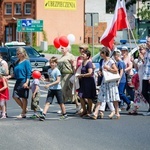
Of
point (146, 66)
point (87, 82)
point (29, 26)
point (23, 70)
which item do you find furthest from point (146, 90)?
point (29, 26)

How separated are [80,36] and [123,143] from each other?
212 ft

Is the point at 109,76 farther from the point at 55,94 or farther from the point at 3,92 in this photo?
the point at 3,92

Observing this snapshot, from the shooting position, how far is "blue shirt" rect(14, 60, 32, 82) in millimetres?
15359

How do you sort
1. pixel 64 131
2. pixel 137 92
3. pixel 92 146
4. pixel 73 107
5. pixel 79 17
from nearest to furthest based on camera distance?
pixel 92 146, pixel 64 131, pixel 137 92, pixel 73 107, pixel 79 17

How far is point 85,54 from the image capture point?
15391 millimetres

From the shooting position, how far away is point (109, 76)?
→ 1513 cm

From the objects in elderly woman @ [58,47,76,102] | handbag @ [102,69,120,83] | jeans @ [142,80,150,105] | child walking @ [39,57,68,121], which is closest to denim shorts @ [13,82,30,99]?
child walking @ [39,57,68,121]

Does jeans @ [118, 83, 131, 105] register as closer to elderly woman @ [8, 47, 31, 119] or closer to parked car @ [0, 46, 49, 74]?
elderly woman @ [8, 47, 31, 119]

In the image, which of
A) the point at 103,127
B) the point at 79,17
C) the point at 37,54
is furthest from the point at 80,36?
the point at 103,127

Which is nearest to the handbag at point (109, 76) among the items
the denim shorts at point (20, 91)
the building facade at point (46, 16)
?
the denim shorts at point (20, 91)

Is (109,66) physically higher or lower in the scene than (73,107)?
higher

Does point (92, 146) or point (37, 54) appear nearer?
point (92, 146)

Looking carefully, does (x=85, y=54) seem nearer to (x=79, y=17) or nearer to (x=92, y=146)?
(x=92, y=146)

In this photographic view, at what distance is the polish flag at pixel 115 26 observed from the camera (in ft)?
54.2
